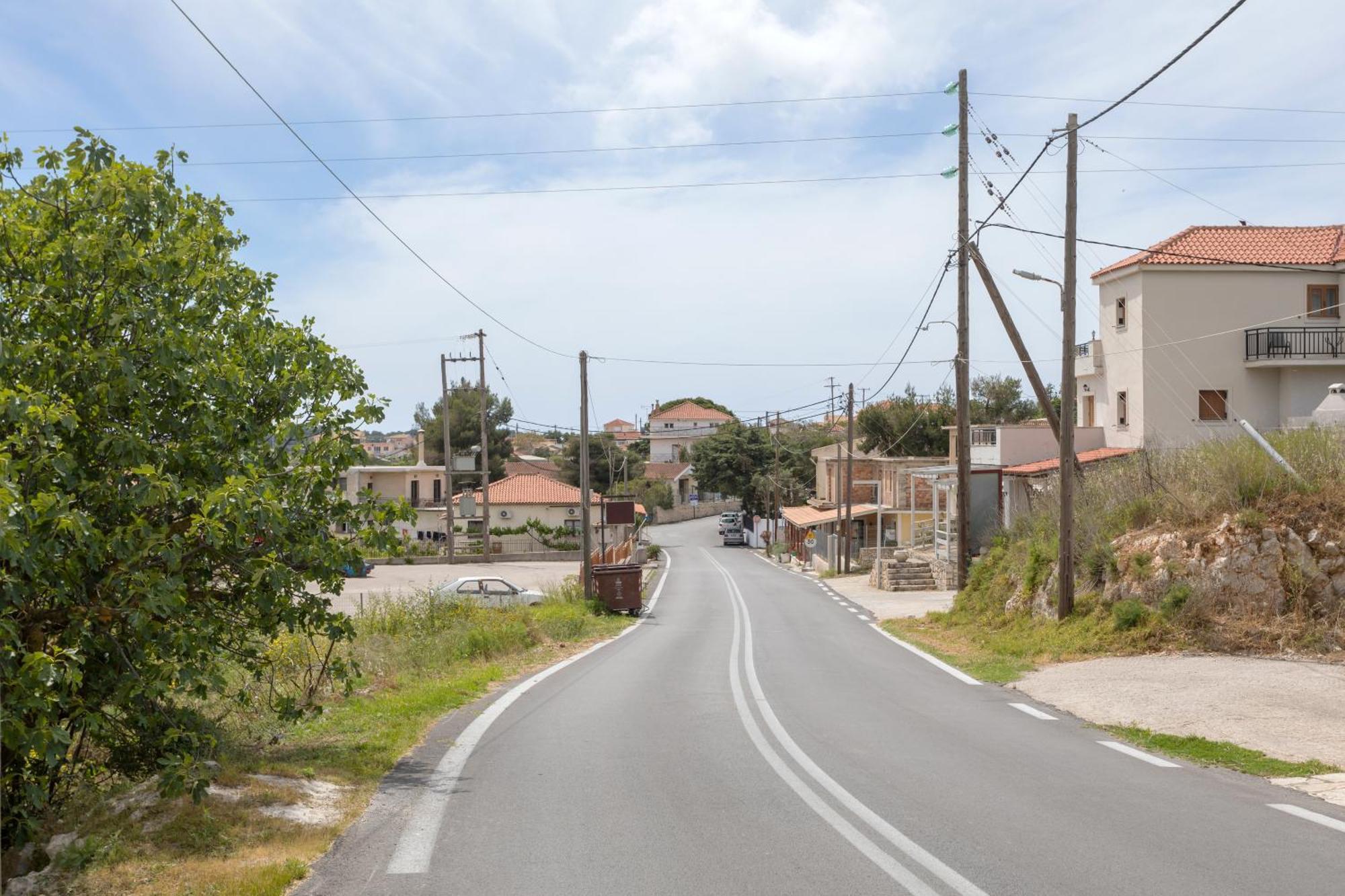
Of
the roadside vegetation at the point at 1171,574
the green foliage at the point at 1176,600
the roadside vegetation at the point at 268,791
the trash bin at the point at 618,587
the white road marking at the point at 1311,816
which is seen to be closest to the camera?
the roadside vegetation at the point at 268,791

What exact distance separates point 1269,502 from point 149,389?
15.6 m

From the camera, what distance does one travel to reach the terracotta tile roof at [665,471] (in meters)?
127

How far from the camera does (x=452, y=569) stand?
53750mm

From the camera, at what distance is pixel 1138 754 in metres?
9.14

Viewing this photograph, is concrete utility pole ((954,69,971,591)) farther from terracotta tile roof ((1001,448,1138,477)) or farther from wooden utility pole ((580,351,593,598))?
wooden utility pole ((580,351,593,598))

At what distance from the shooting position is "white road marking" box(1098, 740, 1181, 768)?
865 cm

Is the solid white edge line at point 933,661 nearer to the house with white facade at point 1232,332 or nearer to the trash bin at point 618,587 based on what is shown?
the trash bin at point 618,587

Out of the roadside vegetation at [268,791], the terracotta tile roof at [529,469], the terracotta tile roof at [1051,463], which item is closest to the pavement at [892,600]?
the terracotta tile roof at [1051,463]

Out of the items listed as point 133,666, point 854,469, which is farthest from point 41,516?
point 854,469

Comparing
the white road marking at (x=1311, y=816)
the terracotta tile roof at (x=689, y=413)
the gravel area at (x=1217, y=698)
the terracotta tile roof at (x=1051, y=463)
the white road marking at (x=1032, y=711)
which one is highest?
the terracotta tile roof at (x=689, y=413)

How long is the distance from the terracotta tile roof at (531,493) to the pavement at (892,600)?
2812cm

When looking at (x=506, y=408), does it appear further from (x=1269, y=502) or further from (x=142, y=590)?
(x=142, y=590)

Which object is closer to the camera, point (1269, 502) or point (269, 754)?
point (269, 754)

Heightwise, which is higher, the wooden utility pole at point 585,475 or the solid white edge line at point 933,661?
the wooden utility pole at point 585,475
